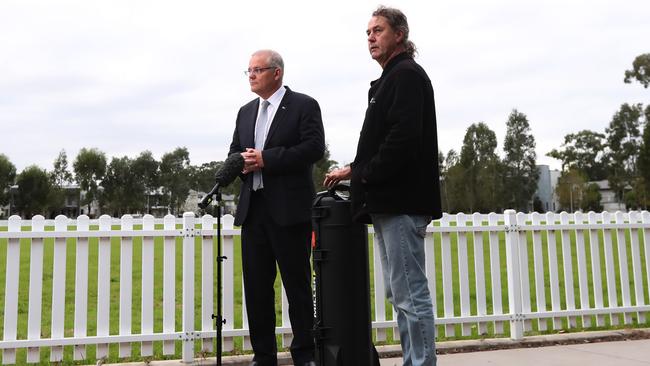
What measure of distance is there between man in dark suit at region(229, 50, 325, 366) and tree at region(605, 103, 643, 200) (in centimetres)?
7213

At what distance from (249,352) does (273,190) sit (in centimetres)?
161

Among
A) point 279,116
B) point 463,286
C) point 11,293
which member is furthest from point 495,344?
point 11,293

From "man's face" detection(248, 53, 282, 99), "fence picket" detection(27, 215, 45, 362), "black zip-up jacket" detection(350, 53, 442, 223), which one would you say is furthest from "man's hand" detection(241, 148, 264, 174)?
"fence picket" detection(27, 215, 45, 362)

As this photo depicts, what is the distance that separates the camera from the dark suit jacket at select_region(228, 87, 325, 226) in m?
3.45

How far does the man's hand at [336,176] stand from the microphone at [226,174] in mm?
560

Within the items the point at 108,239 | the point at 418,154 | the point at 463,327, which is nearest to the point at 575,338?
the point at 463,327

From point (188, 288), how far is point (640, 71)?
168 feet

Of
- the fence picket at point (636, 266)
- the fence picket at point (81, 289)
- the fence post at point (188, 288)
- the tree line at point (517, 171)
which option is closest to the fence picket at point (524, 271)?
the fence picket at point (636, 266)

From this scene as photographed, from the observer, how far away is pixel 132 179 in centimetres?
8725

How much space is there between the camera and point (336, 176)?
3.13m

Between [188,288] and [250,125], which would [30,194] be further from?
[250,125]

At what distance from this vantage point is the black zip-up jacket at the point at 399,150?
8.55 ft

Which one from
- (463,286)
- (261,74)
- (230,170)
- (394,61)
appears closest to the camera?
(394,61)

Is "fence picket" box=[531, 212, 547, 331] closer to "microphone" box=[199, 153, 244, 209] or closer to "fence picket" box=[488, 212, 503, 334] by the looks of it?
"fence picket" box=[488, 212, 503, 334]
